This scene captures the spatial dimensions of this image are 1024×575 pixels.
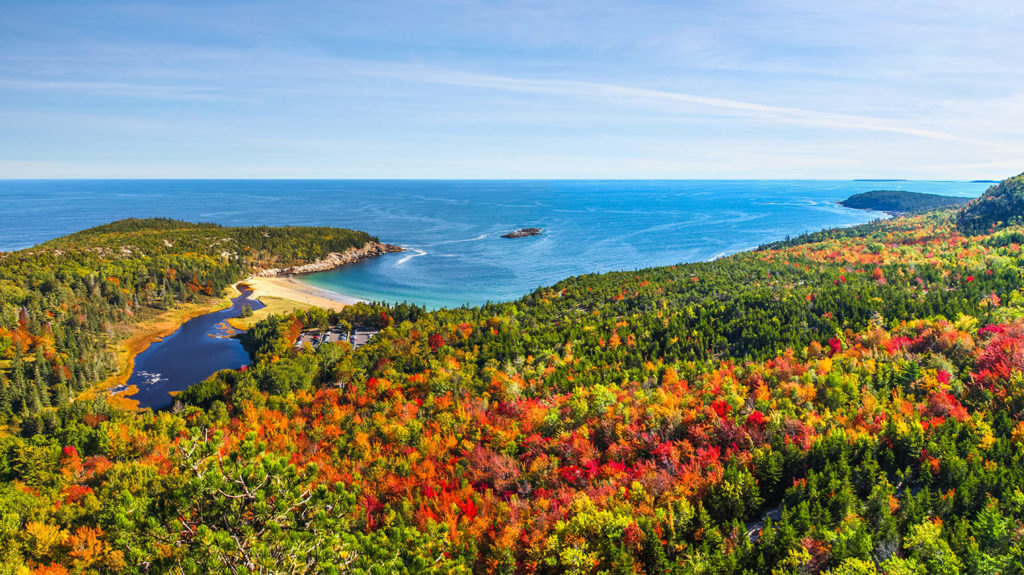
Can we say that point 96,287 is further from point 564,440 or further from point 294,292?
point 564,440

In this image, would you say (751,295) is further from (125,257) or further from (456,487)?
(125,257)

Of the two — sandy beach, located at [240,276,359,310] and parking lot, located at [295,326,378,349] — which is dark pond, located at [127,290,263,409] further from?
sandy beach, located at [240,276,359,310]

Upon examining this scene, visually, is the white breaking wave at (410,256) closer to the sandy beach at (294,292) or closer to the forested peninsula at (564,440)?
the sandy beach at (294,292)

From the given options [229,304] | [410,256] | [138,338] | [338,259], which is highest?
[410,256]

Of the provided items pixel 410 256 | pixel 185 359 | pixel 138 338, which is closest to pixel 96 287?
pixel 138 338

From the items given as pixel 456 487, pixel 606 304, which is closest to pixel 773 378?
pixel 456 487

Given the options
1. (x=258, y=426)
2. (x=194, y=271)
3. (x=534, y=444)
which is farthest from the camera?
(x=194, y=271)
